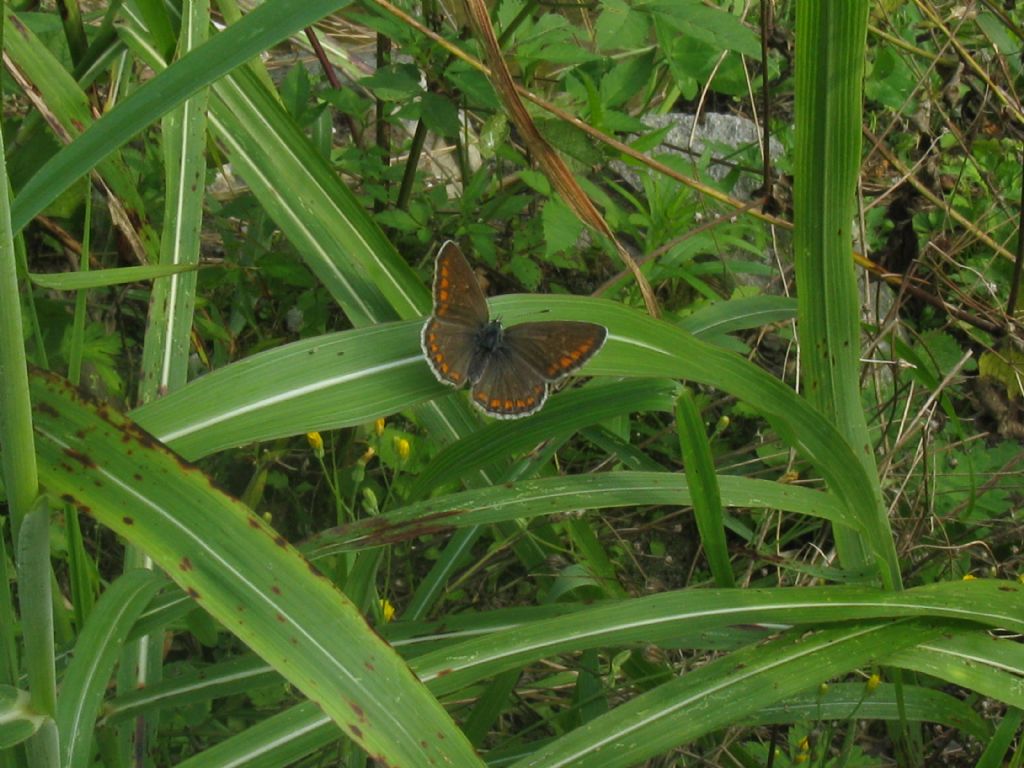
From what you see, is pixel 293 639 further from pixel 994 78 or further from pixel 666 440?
pixel 994 78

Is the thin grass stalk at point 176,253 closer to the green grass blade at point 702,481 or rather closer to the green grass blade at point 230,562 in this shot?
the green grass blade at point 230,562

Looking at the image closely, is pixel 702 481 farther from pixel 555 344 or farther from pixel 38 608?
pixel 38 608

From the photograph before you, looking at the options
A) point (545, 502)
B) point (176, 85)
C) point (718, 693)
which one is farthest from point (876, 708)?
point (176, 85)

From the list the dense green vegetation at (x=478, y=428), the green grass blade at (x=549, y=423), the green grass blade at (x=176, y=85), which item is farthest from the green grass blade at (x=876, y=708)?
the green grass blade at (x=176, y=85)

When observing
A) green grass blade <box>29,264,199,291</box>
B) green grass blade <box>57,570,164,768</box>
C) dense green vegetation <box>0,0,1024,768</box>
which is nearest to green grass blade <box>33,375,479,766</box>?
dense green vegetation <box>0,0,1024,768</box>

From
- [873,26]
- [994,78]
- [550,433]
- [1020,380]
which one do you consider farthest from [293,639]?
[994,78]

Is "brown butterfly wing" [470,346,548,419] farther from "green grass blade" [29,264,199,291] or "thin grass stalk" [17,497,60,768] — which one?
"thin grass stalk" [17,497,60,768]
